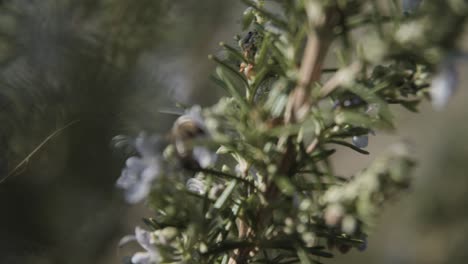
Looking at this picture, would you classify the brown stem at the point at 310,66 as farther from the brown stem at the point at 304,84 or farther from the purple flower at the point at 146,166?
the purple flower at the point at 146,166

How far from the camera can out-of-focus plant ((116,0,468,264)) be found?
0.38 m

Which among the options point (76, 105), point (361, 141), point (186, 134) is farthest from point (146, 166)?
point (76, 105)

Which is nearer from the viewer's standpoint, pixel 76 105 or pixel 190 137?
pixel 190 137

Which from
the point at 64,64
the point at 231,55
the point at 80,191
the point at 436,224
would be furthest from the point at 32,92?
the point at 436,224

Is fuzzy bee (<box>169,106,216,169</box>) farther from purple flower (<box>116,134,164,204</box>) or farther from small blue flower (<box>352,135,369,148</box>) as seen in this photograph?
small blue flower (<box>352,135,369,148</box>)

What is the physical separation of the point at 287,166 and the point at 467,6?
0.57 ft

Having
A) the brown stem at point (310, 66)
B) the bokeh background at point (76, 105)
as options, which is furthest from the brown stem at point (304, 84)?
the bokeh background at point (76, 105)

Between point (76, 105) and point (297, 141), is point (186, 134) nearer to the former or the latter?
point (297, 141)

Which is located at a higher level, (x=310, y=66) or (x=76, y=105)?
(x=76, y=105)

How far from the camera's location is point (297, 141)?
443 millimetres

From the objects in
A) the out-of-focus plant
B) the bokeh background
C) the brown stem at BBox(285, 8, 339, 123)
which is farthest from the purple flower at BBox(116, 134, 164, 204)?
the bokeh background

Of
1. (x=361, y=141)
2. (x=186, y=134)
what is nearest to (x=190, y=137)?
(x=186, y=134)

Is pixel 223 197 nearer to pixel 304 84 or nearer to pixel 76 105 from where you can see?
pixel 304 84

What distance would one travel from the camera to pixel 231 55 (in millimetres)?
536
